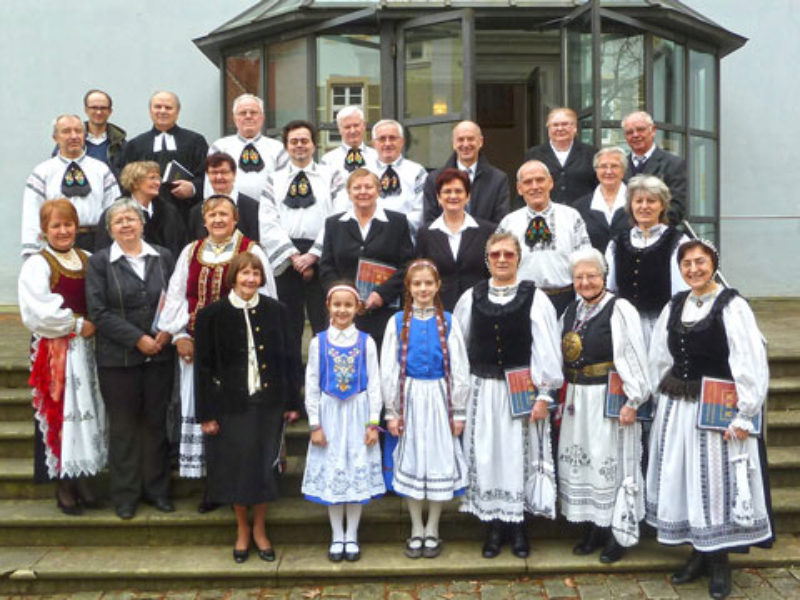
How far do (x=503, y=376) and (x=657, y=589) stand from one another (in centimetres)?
130

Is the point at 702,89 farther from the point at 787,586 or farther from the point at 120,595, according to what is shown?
the point at 120,595

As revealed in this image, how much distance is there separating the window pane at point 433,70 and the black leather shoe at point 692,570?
4.40m

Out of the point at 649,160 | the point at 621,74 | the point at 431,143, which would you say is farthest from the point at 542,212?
the point at 621,74

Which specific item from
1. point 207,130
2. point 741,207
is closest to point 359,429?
point 207,130

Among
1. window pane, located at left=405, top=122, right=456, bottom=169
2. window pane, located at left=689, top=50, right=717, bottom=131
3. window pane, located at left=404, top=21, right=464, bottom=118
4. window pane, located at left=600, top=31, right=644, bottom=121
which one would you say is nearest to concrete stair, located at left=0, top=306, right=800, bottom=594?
window pane, located at left=405, top=122, right=456, bottom=169

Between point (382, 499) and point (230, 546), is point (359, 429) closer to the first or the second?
point (382, 499)

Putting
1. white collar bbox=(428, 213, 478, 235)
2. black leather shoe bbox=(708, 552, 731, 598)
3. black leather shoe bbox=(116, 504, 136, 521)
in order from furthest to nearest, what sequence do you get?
1. white collar bbox=(428, 213, 478, 235)
2. black leather shoe bbox=(116, 504, 136, 521)
3. black leather shoe bbox=(708, 552, 731, 598)

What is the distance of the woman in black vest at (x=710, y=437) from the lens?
3.90 meters

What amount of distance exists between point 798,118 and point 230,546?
8.42m

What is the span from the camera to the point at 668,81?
8391 mm

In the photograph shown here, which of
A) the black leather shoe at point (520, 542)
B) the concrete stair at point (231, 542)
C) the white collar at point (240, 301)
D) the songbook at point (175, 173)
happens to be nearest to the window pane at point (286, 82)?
the songbook at point (175, 173)

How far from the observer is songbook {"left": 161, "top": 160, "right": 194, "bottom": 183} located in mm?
5543

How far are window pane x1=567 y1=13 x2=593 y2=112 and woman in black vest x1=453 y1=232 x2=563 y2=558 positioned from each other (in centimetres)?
360

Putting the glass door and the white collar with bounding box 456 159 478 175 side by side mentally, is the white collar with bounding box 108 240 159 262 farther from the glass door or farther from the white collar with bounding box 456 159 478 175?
the glass door
